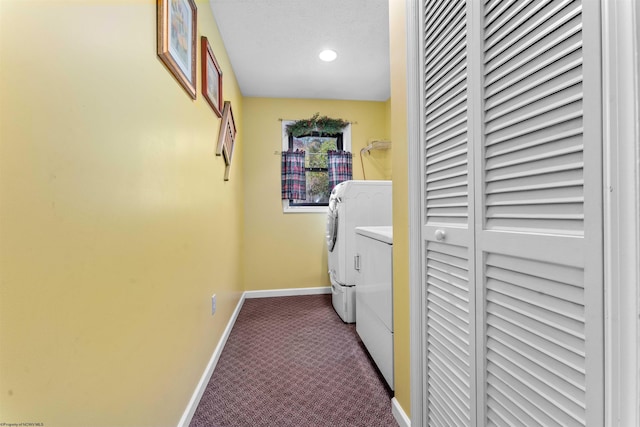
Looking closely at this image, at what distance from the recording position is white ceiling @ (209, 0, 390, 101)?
6.53 ft

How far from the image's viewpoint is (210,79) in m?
1.81

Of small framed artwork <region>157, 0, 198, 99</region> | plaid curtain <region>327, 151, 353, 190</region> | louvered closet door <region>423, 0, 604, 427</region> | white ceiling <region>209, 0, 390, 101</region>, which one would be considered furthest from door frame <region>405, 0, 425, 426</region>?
plaid curtain <region>327, 151, 353, 190</region>

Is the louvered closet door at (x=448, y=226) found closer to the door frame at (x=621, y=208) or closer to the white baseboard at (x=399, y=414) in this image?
the white baseboard at (x=399, y=414)

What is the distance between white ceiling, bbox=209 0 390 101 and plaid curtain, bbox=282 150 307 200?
0.75 metres

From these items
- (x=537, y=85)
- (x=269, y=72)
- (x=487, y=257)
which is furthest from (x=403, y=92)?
(x=269, y=72)

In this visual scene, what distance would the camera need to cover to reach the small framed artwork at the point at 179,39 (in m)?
1.07

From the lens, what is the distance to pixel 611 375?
0.45m

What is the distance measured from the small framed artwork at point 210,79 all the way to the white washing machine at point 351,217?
50.3 inches

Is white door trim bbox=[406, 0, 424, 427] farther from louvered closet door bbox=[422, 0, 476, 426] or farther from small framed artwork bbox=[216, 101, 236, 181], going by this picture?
small framed artwork bbox=[216, 101, 236, 181]

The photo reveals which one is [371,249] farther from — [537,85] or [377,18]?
[377,18]

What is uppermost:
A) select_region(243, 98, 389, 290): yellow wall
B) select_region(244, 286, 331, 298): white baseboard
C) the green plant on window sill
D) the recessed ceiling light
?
the recessed ceiling light

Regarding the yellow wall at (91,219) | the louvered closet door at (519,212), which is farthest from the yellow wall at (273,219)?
the louvered closet door at (519,212)

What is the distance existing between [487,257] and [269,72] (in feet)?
9.22

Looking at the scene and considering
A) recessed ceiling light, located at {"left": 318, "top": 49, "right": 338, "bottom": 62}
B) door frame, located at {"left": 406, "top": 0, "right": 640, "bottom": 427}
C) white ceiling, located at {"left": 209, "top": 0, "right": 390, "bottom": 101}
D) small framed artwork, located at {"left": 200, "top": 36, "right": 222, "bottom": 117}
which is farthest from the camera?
recessed ceiling light, located at {"left": 318, "top": 49, "right": 338, "bottom": 62}
